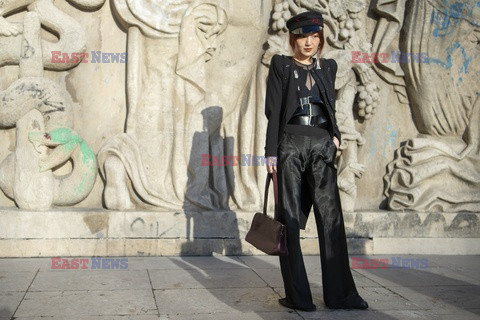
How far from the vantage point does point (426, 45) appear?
6730 mm

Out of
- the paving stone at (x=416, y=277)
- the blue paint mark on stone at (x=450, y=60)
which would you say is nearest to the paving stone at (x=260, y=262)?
the paving stone at (x=416, y=277)

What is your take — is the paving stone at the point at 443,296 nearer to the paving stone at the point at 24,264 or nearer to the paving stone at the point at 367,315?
the paving stone at the point at 367,315

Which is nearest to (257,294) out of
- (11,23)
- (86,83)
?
(86,83)

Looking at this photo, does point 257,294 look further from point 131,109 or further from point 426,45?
point 426,45

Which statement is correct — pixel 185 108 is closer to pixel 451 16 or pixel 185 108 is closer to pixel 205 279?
pixel 205 279

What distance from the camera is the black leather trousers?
4312mm

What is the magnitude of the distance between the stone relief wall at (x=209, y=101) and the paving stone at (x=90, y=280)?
0.87m

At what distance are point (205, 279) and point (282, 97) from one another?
57.5 inches

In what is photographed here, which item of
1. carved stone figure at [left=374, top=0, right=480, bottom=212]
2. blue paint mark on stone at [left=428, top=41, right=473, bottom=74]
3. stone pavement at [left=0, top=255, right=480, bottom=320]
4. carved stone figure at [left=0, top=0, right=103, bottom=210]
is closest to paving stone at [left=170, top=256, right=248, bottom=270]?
stone pavement at [left=0, top=255, right=480, bottom=320]

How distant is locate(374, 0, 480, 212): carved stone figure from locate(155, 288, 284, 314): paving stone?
2.43 m

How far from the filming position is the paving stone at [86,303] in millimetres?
4137

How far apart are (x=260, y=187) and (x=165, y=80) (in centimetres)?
123

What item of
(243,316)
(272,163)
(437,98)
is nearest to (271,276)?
(243,316)

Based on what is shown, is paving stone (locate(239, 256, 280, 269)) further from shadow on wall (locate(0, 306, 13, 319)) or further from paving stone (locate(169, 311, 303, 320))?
shadow on wall (locate(0, 306, 13, 319))
